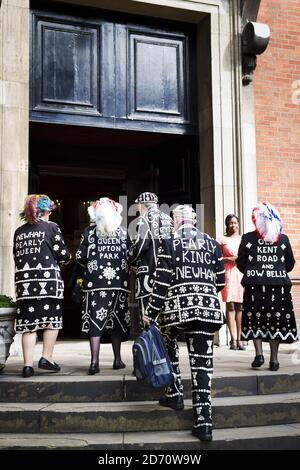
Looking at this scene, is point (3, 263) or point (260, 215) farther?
point (3, 263)

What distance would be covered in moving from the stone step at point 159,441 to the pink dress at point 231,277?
Answer: 314cm

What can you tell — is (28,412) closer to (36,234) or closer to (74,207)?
(36,234)

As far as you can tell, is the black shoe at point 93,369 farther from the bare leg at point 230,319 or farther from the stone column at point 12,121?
the bare leg at point 230,319

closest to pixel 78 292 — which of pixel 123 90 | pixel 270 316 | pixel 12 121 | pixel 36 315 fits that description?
pixel 36 315

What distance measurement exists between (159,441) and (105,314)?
1567 mm

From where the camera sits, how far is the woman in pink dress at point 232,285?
26.2 feet

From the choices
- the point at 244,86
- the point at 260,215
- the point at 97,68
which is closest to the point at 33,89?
the point at 97,68

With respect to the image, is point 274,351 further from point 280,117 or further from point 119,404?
point 280,117

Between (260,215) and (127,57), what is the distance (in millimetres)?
4080

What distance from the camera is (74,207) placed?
16734 millimetres

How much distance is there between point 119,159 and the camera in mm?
11578

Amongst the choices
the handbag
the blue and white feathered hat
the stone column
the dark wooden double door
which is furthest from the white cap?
the dark wooden double door

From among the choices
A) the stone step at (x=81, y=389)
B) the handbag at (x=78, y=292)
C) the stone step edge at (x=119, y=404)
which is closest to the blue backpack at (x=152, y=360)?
the stone step edge at (x=119, y=404)
